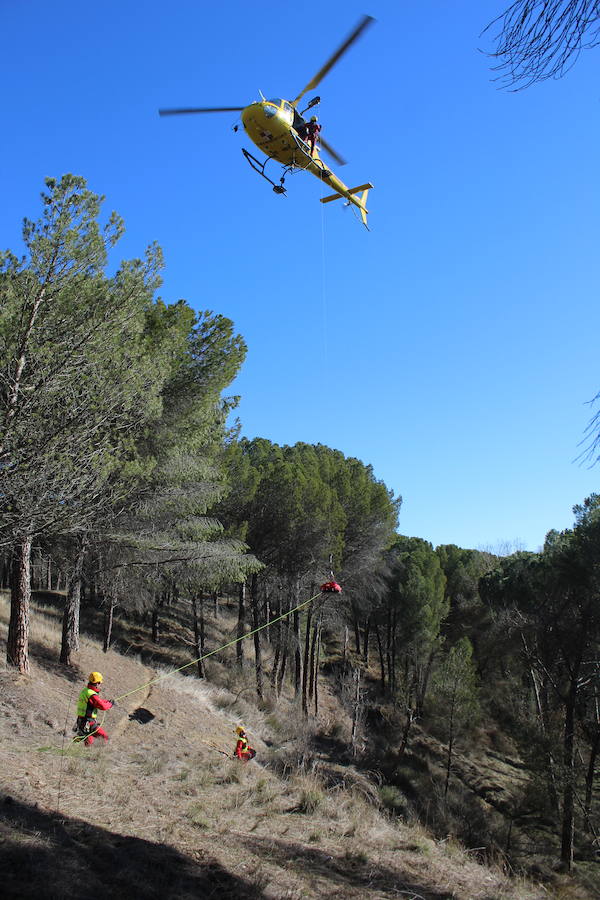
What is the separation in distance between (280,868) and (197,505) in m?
7.87

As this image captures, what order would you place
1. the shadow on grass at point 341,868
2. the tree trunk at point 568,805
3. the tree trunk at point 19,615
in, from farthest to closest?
the tree trunk at point 568,805
the tree trunk at point 19,615
the shadow on grass at point 341,868

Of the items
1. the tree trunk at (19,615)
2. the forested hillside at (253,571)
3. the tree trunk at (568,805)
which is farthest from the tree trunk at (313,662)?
the tree trunk at (19,615)

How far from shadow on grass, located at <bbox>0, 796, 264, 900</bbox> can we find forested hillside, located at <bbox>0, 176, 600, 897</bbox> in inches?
89.6

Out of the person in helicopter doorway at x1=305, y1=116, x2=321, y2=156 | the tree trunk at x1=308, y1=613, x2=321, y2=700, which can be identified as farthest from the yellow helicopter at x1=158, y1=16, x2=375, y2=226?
the tree trunk at x1=308, y1=613, x2=321, y2=700

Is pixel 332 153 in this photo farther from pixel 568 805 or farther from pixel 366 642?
pixel 366 642

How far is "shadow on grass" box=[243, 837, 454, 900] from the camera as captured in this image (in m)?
4.88

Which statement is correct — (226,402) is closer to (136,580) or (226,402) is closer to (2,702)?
(136,580)

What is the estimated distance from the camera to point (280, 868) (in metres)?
4.90

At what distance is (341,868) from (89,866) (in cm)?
244

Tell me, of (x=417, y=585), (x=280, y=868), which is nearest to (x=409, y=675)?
(x=417, y=585)

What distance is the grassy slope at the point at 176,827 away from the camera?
13.5ft

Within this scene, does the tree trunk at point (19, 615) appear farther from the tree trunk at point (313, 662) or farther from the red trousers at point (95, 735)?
the tree trunk at point (313, 662)

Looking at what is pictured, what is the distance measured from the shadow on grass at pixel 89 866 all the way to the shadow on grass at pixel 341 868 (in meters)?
0.80

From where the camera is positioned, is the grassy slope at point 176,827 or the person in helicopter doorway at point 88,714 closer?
the grassy slope at point 176,827
